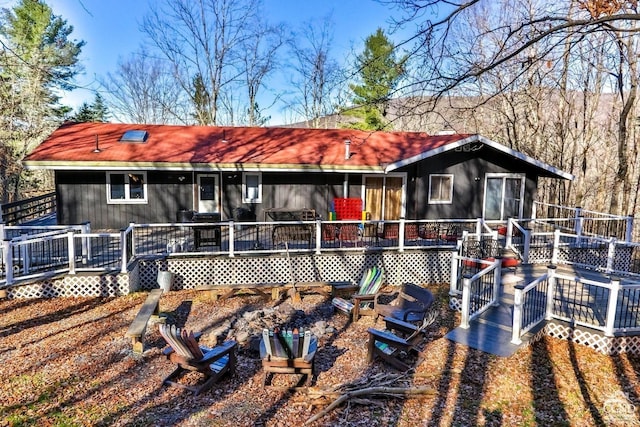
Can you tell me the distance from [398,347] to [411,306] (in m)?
2.20

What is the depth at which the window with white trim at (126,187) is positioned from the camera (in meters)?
13.6

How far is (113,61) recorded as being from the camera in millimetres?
35594

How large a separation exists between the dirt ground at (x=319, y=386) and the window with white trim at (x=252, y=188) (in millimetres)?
7237

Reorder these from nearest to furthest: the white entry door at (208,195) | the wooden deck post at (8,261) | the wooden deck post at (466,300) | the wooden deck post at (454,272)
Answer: the wooden deck post at (466,300), the wooden deck post at (8,261), the wooden deck post at (454,272), the white entry door at (208,195)

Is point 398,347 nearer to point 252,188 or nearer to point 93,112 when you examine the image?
point 252,188

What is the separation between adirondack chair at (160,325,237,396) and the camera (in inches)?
225

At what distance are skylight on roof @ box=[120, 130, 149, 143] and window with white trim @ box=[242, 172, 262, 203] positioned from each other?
13.2 feet

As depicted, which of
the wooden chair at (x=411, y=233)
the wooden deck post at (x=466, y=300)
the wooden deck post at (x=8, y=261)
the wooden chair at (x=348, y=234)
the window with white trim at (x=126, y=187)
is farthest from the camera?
the window with white trim at (x=126, y=187)

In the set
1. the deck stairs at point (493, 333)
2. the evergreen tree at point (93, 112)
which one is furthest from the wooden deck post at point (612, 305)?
the evergreen tree at point (93, 112)

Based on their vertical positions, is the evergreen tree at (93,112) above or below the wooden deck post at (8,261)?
above

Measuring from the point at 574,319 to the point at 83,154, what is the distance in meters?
13.7

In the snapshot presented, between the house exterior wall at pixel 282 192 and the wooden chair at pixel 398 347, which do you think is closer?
the wooden chair at pixel 398 347

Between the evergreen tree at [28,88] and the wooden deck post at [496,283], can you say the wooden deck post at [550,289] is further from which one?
the evergreen tree at [28,88]

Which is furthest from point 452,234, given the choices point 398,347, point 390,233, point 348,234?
point 398,347
